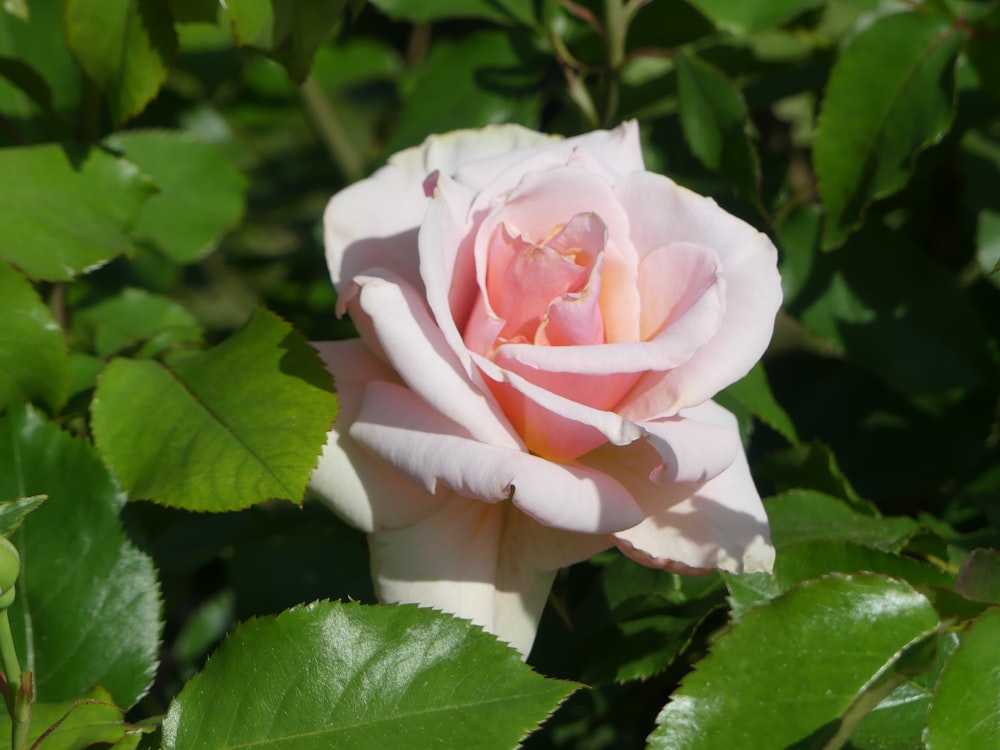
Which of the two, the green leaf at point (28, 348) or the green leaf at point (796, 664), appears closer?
the green leaf at point (796, 664)

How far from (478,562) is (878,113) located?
53cm

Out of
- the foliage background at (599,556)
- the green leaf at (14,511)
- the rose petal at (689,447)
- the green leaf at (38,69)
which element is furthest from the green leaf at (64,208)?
the rose petal at (689,447)

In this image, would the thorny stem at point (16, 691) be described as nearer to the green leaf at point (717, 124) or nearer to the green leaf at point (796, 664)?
the green leaf at point (796, 664)

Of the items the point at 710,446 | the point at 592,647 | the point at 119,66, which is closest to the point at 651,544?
the point at 710,446

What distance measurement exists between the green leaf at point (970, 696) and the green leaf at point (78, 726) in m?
0.45

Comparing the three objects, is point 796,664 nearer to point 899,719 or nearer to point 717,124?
point 899,719

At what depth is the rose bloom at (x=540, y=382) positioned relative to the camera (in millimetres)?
634

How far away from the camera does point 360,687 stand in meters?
0.60

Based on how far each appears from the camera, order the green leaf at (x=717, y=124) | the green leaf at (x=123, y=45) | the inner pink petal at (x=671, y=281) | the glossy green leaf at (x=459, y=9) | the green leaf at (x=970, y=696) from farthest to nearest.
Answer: the glossy green leaf at (x=459, y=9) → the green leaf at (x=717, y=124) → the green leaf at (x=123, y=45) → the inner pink petal at (x=671, y=281) → the green leaf at (x=970, y=696)

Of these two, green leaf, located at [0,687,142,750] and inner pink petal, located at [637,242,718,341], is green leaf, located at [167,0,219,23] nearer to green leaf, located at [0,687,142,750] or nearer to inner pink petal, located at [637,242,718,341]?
inner pink petal, located at [637,242,718,341]

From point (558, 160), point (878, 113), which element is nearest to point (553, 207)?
→ point (558, 160)

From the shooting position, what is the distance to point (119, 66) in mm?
795

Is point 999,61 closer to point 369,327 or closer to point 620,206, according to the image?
point 620,206

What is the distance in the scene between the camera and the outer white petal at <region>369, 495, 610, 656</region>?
675 mm
